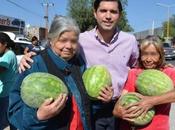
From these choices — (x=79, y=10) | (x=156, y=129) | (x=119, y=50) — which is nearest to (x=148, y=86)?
(x=156, y=129)

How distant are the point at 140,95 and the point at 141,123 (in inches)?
10.7

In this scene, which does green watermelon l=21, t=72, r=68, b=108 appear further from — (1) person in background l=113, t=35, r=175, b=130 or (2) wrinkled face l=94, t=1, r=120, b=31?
(2) wrinkled face l=94, t=1, r=120, b=31

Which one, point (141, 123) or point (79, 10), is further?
point (79, 10)

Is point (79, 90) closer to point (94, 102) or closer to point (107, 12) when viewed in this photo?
point (94, 102)

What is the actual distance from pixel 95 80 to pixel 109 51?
2.61 feet

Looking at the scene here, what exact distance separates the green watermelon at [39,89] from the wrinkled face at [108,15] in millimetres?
1200

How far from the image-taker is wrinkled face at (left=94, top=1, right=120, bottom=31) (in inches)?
181

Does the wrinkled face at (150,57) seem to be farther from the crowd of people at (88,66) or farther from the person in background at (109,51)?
the person in background at (109,51)

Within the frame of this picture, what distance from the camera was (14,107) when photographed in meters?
3.89

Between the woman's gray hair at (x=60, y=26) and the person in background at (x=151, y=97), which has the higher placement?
the woman's gray hair at (x=60, y=26)

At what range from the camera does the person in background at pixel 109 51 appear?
4613 mm

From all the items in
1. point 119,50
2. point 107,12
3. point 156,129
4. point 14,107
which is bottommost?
point 156,129

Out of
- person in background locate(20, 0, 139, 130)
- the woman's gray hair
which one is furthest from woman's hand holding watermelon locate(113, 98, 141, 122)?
the woman's gray hair

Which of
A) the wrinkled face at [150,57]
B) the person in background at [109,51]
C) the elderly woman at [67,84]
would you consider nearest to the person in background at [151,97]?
the wrinkled face at [150,57]
